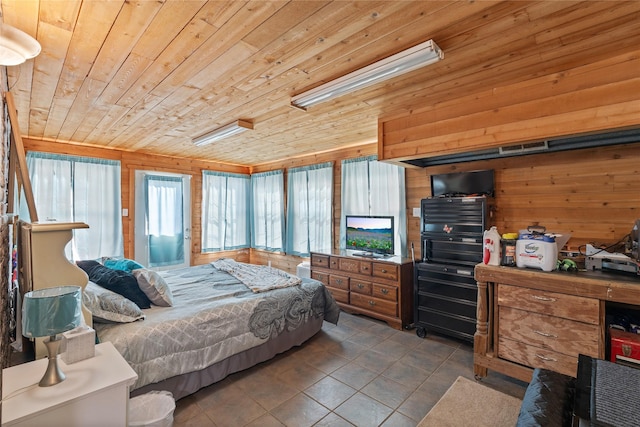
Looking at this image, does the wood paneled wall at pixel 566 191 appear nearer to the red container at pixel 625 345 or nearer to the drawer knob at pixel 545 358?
the red container at pixel 625 345

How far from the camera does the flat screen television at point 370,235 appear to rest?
3.87 meters

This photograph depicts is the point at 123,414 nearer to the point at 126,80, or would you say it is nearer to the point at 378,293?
the point at 126,80

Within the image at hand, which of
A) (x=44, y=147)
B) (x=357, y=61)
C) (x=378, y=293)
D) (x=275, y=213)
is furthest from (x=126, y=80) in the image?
(x=275, y=213)

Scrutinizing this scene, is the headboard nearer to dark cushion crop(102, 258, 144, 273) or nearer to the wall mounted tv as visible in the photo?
dark cushion crop(102, 258, 144, 273)

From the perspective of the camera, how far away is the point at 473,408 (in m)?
2.11

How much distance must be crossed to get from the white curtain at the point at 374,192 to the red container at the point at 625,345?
2.21m

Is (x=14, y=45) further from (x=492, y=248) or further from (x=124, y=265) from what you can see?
(x=492, y=248)

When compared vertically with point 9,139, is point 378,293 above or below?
below

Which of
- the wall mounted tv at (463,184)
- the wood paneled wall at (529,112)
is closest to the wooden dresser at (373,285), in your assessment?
the wall mounted tv at (463,184)

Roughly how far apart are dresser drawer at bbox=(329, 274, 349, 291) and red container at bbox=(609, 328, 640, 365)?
258cm

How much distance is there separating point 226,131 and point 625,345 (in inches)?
154

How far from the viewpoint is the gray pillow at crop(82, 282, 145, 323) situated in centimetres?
205

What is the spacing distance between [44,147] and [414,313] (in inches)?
211

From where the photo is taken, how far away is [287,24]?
159cm
